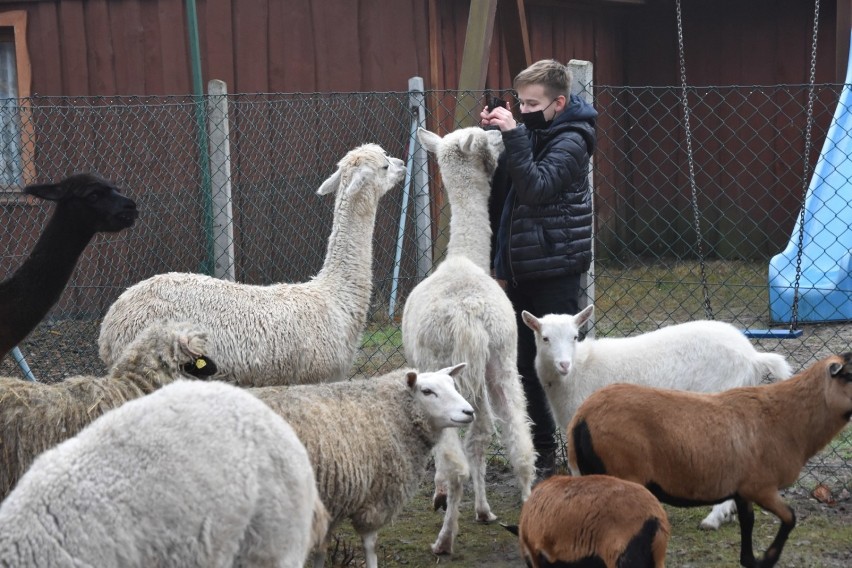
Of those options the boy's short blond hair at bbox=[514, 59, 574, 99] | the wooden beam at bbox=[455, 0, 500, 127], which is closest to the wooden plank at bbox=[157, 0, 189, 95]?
the wooden beam at bbox=[455, 0, 500, 127]

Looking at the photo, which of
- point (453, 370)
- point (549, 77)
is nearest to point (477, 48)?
point (549, 77)

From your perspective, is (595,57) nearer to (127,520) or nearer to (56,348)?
(56,348)

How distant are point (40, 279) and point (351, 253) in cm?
158

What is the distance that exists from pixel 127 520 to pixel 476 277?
2.62m

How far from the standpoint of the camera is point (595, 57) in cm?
1230

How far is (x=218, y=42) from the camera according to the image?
393 inches

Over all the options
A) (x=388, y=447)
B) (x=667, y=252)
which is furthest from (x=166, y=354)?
(x=667, y=252)

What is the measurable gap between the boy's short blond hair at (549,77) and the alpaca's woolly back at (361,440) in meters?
1.66

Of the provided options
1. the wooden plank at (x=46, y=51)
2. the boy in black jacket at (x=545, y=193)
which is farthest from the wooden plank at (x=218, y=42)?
the boy in black jacket at (x=545, y=193)

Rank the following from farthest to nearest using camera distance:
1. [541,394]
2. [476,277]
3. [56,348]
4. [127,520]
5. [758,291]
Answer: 1. [758,291]
2. [56,348]
3. [541,394]
4. [476,277]
5. [127,520]

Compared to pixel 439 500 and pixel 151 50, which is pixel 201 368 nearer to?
pixel 439 500

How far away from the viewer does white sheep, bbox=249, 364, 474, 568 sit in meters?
4.05

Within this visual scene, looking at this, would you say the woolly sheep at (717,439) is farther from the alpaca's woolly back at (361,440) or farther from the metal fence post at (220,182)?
the metal fence post at (220,182)

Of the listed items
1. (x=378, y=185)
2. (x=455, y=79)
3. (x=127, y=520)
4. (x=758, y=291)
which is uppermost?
(x=455, y=79)
